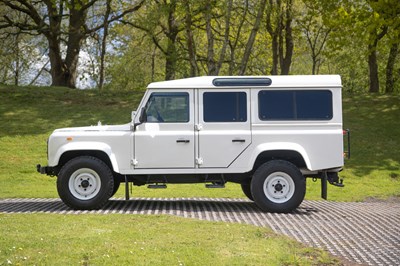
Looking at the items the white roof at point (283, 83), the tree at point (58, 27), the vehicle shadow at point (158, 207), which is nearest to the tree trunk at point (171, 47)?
the tree at point (58, 27)

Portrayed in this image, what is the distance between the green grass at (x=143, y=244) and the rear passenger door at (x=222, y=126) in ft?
6.61

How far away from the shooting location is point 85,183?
1231 centimetres

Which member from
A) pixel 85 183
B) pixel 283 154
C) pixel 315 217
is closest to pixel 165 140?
pixel 85 183

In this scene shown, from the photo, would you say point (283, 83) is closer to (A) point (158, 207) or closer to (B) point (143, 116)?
(B) point (143, 116)

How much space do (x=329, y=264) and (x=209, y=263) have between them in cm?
162

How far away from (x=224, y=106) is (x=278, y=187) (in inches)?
76.4

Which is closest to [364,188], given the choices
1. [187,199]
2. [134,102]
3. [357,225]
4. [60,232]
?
[187,199]

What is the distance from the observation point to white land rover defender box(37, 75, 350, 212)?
1224 cm

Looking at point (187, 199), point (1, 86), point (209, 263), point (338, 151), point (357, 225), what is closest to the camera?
point (209, 263)

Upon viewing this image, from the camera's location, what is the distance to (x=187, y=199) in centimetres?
1475

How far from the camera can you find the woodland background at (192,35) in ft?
87.0

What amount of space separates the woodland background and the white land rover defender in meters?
11.5

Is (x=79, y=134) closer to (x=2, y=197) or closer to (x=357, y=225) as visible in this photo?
(x=2, y=197)

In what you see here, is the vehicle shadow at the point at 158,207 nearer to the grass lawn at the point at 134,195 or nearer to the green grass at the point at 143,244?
the grass lawn at the point at 134,195
